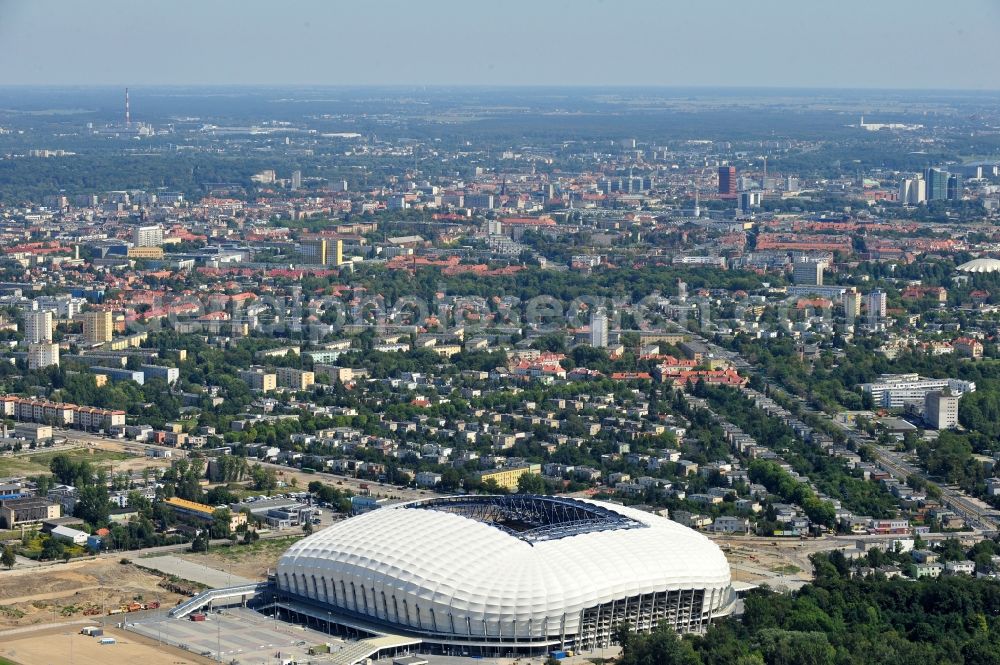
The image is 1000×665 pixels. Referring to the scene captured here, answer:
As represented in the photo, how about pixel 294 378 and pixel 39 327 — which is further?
pixel 39 327

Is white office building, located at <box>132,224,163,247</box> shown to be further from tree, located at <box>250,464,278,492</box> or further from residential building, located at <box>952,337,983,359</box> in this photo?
tree, located at <box>250,464,278,492</box>

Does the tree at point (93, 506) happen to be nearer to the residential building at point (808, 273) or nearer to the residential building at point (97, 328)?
the residential building at point (97, 328)

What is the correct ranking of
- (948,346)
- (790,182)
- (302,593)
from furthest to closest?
(790,182)
(948,346)
(302,593)

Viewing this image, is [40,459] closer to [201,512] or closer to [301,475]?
[301,475]

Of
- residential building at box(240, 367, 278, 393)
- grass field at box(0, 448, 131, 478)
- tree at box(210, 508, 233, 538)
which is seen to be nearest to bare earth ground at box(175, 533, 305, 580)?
tree at box(210, 508, 233, 538)

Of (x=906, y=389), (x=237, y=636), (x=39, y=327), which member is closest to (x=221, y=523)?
(x=237, y=636)

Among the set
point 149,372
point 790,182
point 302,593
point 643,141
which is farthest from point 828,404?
point 643,141

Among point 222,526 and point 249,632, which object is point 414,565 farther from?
point 222,526
